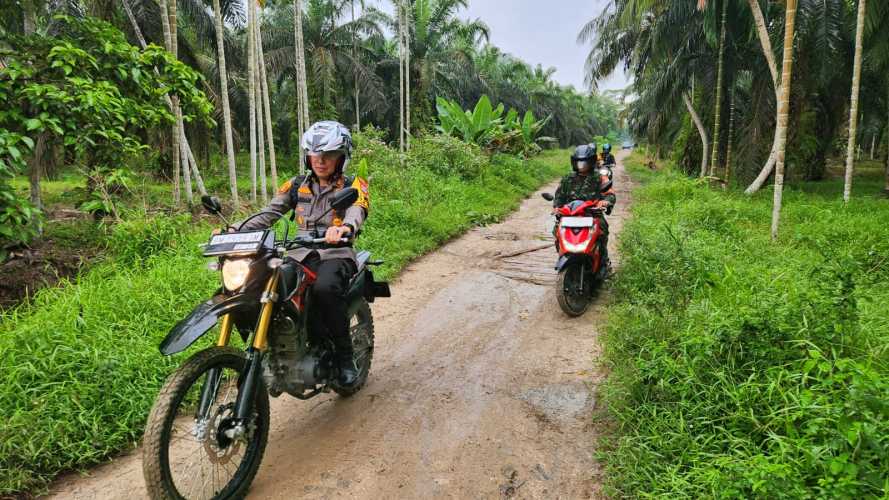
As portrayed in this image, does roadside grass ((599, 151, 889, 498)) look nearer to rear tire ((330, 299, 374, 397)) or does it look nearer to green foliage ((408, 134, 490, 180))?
rear tire ((330, 299, 374, 397))

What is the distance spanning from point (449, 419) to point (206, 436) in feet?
5.04

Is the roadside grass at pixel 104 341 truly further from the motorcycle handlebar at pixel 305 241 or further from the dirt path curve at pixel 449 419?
the motorcycle handlebar at pixel 305 241

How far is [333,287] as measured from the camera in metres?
2.89

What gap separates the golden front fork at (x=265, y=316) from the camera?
94.4 inches

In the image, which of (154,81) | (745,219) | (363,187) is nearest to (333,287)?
(363,187)

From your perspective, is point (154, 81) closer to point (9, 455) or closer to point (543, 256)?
point (9, 455)

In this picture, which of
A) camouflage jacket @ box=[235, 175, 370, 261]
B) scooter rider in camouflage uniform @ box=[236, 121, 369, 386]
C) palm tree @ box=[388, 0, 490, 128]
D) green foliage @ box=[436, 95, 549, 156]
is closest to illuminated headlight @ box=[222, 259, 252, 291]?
scooter rider in camouflage uniform @ box=[236, 121, 369, 386]

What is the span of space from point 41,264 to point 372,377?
5101 millimetres

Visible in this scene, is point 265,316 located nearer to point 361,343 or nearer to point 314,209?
point 314,209

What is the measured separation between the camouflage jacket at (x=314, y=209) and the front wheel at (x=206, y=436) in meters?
0.90

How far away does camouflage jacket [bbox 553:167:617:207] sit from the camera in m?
5.73

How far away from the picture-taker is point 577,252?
5039 mm

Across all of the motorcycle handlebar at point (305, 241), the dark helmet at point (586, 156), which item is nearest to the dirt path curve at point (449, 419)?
the motorcycle handlebar at point (305, 241)

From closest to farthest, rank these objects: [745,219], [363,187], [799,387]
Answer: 1. [799,387]
2. [363,187]
3. [745,219]
